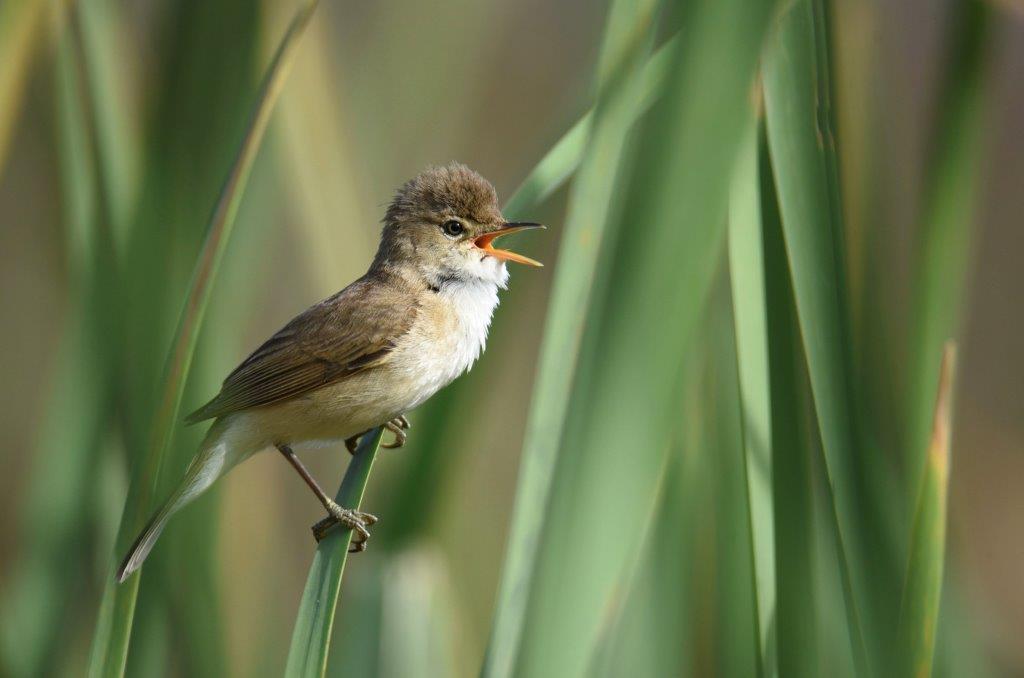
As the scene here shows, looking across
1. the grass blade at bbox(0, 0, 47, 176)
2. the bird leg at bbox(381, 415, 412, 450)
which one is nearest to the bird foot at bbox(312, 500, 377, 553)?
the bird leg at bbox(381, 415, 412, 450)

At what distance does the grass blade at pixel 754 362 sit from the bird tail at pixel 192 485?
0.89 m

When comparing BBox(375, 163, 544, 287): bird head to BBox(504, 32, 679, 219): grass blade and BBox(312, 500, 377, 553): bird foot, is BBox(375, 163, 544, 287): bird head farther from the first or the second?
BBox(504, 32, 679, 219): grass blade

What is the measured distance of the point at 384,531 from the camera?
1705 millimetres

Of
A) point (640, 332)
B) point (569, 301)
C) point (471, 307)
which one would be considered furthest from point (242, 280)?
point (640, 332)

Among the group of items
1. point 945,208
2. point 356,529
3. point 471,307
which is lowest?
point 356,529

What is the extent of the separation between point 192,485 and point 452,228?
955mm

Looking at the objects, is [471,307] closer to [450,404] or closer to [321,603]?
[450,404]

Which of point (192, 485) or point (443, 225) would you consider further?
point (443, 225)

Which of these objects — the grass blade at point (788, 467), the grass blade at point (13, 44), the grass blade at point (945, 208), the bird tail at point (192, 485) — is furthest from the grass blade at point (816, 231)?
the grass blade at point (13, 44)

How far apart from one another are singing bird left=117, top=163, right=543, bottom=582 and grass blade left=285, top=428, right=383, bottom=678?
1.29 ft

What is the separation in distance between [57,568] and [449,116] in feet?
5.50

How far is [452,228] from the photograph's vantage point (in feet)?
8.20

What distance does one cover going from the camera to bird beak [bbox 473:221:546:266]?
199cm

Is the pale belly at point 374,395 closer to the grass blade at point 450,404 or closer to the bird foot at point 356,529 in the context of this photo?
the bird foot at point 356,529
